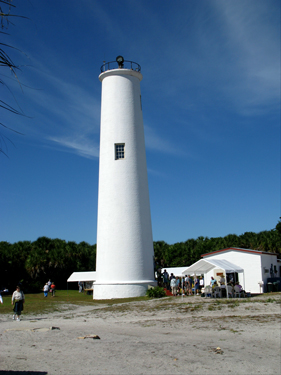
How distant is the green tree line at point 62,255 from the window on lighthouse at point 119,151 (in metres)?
14.3

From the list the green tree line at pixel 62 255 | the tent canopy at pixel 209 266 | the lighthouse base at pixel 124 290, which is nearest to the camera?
the tent canopy at pixel 209 266

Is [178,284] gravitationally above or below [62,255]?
below

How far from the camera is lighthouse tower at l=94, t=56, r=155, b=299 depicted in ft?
80.0

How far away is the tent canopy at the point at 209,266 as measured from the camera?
77.5ft

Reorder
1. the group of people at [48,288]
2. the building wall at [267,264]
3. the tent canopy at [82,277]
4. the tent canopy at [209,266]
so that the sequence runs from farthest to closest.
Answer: the tent canopy at [82,277], the group of people at [48,288], the building wall at [267,264], the tent canopy at [209,266]

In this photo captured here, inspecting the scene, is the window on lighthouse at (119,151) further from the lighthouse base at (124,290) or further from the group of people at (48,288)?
the group of people at (48,288)

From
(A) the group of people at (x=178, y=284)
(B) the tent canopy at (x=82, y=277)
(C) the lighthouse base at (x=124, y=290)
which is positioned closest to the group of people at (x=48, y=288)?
(B) the tent canopy at (x=82, y=277)

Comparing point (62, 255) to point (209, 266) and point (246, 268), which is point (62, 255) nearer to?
point (209, 266)

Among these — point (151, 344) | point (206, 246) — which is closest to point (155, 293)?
point (151, 344)

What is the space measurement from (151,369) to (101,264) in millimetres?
17595

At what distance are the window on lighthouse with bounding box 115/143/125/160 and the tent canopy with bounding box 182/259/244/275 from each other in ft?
28.7

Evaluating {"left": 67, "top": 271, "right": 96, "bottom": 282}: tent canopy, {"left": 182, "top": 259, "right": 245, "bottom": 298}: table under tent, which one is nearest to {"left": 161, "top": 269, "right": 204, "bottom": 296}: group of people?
{"left": 182, "top": 259, "right": 245, "bottom": 298}: table under tent

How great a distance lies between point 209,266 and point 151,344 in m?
16.6

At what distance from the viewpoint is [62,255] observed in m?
38.5
